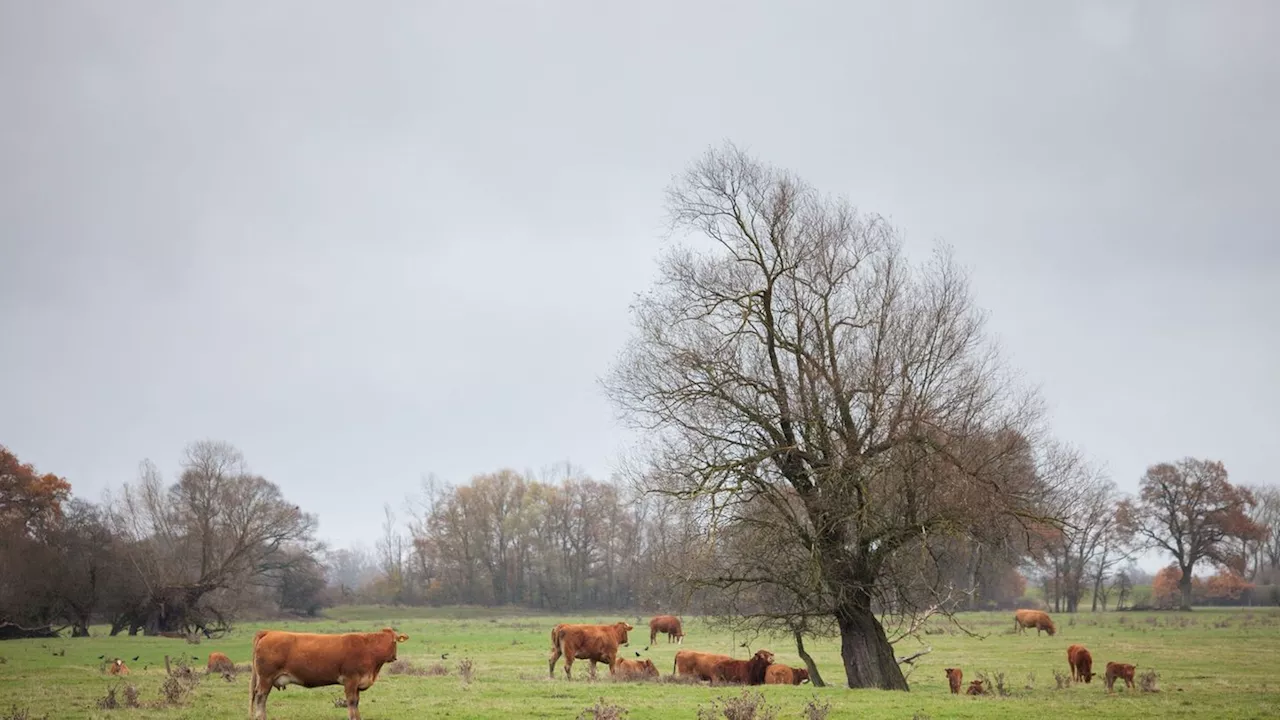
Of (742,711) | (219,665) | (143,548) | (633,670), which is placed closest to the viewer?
(742,711)

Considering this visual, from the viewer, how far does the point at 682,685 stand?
2102 centimetres

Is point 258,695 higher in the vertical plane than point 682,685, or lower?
higher

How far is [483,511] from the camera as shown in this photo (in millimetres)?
95375

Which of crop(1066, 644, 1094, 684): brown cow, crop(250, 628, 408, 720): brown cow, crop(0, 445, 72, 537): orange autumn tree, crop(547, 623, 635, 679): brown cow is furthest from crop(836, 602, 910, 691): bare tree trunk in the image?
crop(0, 445, 72, 537): orange autumn tree

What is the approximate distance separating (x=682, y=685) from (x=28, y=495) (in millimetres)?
56777

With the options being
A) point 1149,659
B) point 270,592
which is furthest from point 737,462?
point 270,592

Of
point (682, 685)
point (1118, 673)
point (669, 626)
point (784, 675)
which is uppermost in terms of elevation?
point (1118, 673)

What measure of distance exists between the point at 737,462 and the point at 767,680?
8193 mm

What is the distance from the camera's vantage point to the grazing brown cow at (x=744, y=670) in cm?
2308

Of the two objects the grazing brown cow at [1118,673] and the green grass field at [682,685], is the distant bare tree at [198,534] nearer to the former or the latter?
the green grass field at [682,685]

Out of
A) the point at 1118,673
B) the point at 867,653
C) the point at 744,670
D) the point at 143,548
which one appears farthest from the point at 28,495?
the point at 1118,673

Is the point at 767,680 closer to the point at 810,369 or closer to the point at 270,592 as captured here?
the point at 810,369

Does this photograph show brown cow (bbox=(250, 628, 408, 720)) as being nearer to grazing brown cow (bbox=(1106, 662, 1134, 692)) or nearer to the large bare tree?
the large bare tree

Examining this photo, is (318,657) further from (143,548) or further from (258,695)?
(143,548)
